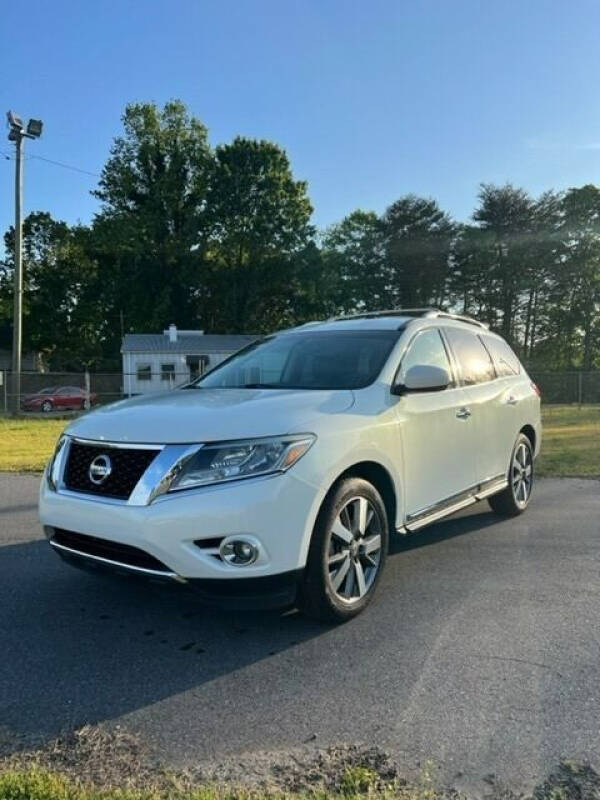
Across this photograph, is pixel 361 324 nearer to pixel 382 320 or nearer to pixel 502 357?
pixel 382 320

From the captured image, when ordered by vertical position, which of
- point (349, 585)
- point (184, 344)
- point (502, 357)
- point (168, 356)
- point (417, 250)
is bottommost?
point (349, 585)

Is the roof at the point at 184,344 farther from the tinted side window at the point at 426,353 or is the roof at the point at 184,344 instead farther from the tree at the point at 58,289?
the tinted side window at the point at 426,353

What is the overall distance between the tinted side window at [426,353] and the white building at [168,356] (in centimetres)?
3062

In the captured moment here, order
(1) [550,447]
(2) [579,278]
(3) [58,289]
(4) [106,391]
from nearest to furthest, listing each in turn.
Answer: (1) [550,447] < (4) [106,391] < (2) [579,278] < (3) [58,289]

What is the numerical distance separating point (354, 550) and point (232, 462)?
100cm

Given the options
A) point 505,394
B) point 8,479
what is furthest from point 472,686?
point 8,479

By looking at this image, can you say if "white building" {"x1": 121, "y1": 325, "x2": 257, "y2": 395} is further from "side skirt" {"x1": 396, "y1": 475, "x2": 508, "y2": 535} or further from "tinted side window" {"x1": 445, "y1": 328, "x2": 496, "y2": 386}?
"side skirt" {"x1": 396, "y1": 475, "x2": 508, "y2": 535}

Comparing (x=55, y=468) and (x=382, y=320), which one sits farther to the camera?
(x=382, y=320)

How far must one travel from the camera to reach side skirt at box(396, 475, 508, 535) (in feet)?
14.6

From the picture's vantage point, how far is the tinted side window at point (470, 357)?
5.46 metres

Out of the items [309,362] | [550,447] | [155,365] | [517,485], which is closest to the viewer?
[309,362]

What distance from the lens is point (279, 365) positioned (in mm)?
5094

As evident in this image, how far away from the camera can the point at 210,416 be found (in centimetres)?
356

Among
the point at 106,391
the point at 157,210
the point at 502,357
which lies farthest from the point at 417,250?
the point at 502,357
